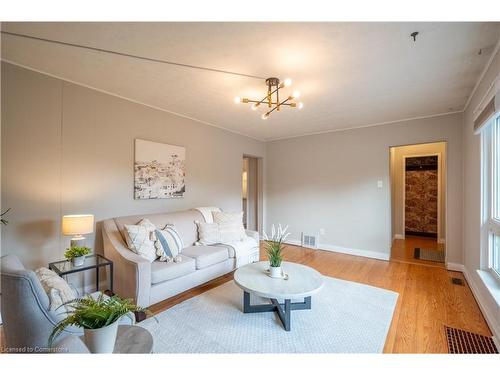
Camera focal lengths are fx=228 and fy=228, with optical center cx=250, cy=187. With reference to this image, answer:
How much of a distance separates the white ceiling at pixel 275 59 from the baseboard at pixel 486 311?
2314 mm

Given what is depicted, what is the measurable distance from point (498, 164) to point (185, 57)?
10.2 feet

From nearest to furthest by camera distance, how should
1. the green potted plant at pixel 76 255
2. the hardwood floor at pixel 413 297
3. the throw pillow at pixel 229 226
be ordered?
the hardwood floor at pixel 413 297, the green potted plant at pixel 76 255, the throw pillow at pixel 229 226

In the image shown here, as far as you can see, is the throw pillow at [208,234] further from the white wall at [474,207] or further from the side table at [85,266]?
the white wall at [474,207]

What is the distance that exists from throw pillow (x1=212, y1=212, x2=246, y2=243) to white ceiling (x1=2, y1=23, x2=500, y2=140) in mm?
1690

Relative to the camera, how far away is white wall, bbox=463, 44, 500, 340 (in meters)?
2.07

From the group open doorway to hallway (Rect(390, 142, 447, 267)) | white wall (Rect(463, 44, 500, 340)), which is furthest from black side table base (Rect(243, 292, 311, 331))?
open doorway to hallway (Rect(390, 142, 447, 267))

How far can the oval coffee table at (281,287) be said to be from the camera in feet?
6.44

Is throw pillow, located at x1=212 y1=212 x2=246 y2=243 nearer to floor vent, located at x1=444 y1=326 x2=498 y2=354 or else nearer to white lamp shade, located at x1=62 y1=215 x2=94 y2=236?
white lamp shade, located at x1=62 y1=215 x2=94 y2=236

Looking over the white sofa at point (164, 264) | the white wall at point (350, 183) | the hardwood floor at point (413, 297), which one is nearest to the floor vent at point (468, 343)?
the hardwood floor at point (413, 297)

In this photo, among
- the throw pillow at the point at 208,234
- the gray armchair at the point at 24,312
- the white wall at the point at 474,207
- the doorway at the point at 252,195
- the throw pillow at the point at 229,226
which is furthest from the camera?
the doorway at the point at 252,195

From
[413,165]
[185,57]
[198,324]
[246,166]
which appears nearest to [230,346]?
[198,324]
